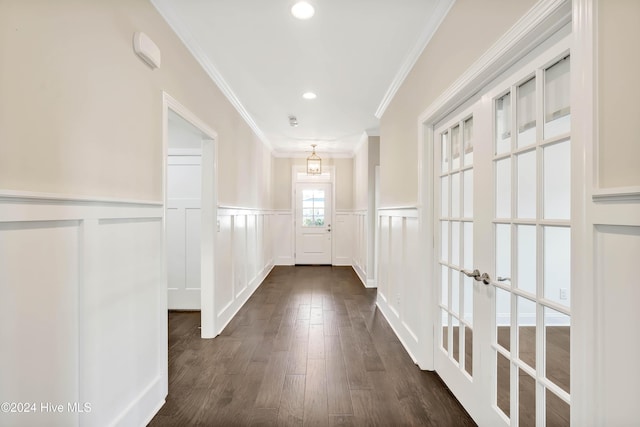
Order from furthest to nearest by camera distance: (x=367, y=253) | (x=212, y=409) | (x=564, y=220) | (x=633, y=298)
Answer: (x=367, y=253) → (x=212, y=409) → (x=564, y=220) → (x=633, y=298)

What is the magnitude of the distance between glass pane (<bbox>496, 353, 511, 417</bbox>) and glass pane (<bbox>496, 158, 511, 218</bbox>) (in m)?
0.71

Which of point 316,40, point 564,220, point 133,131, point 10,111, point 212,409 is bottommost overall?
point 212,409

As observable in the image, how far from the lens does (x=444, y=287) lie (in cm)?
216

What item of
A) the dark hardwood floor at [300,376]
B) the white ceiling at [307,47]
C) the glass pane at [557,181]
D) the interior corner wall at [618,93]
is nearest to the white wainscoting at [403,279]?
the dark hardwood floor at [300,376]

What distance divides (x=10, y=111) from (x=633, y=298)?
1.95m

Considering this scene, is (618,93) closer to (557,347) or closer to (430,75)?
(557,347)

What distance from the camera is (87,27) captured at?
4.33ft

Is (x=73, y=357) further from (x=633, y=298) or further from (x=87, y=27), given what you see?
(x=633, y=298)

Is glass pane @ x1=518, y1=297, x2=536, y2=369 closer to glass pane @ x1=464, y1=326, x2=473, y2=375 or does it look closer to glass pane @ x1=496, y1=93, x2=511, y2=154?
glass pane @ x1=464, y1=326, x2=473, y2=375

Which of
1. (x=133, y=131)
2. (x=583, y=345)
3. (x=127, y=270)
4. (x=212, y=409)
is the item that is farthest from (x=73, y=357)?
(x=583, y=345)

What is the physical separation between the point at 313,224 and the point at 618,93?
630 centimetres

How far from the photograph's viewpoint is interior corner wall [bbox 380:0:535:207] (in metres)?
1.44

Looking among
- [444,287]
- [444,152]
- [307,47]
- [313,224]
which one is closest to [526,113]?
[444,152]

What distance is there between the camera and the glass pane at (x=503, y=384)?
1.42 meters
